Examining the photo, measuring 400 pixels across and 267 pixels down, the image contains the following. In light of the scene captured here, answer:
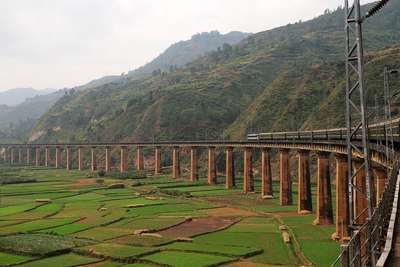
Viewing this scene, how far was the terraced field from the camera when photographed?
138 ft

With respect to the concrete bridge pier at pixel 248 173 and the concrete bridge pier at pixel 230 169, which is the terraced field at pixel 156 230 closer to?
the concrete bridge pier at pixel 248 173

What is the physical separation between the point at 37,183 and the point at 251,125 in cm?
6597

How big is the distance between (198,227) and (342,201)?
18.0m

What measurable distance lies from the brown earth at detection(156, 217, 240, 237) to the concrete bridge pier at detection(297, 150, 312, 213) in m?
10.0

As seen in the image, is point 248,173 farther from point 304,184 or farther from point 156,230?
point 156,230

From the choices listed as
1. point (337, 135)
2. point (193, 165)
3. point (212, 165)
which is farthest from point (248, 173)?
point (337, 135)

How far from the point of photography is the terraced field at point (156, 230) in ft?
138

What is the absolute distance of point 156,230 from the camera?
183 feet

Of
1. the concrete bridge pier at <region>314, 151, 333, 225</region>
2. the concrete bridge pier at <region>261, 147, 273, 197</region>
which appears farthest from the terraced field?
the concrete bridge pier at <region>261, 147, 273, 197</region>

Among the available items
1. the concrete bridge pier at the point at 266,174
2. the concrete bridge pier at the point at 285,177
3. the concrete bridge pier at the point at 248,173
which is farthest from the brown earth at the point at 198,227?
the concrete bridge pier at the point at 248,173

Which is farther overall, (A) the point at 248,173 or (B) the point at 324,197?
(A) the point at 248,173

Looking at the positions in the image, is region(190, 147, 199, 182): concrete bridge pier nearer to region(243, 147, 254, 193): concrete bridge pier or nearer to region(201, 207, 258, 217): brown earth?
region(243, 147, 254, 193): concrete bridge pier

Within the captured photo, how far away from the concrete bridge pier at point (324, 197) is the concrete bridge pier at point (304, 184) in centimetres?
678

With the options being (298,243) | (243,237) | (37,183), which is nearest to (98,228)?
(243,237)
